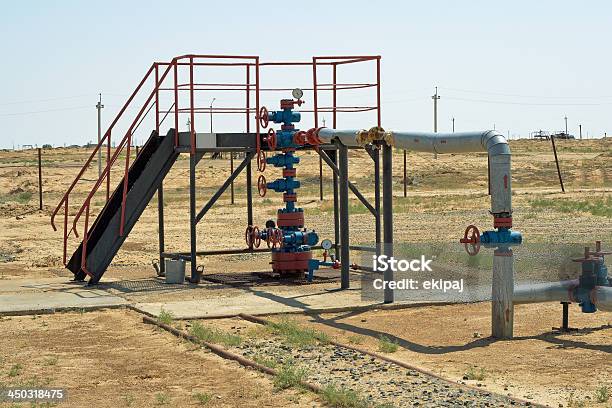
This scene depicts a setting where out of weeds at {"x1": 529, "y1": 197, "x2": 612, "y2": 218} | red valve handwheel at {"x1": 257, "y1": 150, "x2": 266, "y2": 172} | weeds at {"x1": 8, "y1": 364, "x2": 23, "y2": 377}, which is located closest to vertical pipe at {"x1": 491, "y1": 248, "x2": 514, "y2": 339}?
weeds at {"x1": 8, "y1": 364, "x2": 23, "y2": 377}

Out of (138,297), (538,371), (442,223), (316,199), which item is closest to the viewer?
(538,371)

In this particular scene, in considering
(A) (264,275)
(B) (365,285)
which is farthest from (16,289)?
(B) (365,285)

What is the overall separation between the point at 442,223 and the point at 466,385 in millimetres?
21441

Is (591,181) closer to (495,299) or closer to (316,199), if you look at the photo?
(316,199)

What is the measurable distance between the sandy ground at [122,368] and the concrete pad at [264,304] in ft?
2.33

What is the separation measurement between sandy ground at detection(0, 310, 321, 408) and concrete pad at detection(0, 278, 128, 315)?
2.73 feet

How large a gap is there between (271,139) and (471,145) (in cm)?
622

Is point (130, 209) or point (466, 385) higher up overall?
point (130, 209)

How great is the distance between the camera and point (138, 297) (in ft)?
56.2

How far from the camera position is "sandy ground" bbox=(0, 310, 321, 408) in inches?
392

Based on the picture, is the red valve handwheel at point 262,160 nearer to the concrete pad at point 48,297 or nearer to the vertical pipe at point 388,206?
the concrete pad at point 48,297

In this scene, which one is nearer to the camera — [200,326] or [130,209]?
[200,326]

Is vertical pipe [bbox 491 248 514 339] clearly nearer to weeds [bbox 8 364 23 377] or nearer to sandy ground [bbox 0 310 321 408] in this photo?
sandy ground [bbox 0 310 321 408]

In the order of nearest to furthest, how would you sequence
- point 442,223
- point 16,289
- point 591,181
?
1. point 16,289
2. point 442,223
3. point 591,181
